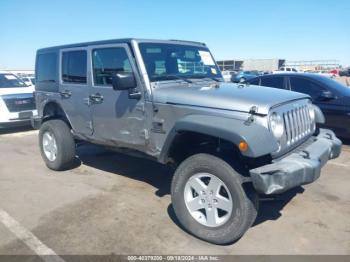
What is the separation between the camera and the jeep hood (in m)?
3.34

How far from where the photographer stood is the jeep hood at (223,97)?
3.34 m

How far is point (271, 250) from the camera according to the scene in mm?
3287

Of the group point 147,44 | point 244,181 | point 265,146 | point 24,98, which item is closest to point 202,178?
point 244,181

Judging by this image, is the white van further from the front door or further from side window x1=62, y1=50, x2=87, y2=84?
the front door

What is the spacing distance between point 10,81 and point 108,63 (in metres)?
7.27

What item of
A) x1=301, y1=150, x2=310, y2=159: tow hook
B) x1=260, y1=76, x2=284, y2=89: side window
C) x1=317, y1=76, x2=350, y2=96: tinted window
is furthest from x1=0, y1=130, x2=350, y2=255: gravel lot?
x1=260, y1=76, x2=284, y2=89: side window

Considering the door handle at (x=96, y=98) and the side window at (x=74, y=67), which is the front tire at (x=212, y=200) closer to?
the door handle at (x=96, y=98)

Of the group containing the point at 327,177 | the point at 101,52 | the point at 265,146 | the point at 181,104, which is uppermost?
the point at 101,52

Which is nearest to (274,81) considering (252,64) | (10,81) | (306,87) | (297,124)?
(306,87)

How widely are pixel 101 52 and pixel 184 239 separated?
279 centimetres

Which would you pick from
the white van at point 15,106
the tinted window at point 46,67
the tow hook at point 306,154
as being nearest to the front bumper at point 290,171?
the tow hook at point 306,154

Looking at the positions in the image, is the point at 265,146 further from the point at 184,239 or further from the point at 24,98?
the point at 24,98

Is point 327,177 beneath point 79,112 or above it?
beneath

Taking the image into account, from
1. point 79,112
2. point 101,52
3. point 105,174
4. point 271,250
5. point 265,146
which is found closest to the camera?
point 265,146
